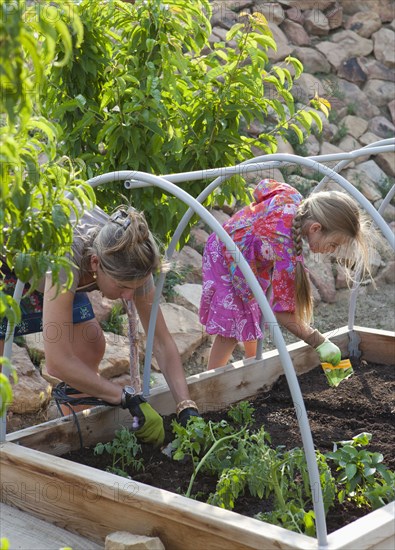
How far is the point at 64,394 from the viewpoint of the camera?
313 centimetres

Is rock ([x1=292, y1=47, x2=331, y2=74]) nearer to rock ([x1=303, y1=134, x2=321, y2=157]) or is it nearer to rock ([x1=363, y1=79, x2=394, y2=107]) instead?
rock ([x1=363, y1=79, x2=394, y2=107])

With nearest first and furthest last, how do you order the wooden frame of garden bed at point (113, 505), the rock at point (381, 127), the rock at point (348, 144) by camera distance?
the wooden frame of garden bed at point (113, 505) → the rock at point (348, 144) → the rock at point (381, 127)

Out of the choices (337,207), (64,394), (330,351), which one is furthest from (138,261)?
(330,351)

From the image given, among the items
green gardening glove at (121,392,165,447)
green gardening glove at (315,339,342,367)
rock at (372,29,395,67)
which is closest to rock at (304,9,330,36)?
rock at (372,29,395,67)

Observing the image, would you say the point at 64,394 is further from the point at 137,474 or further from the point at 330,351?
the point at 330,351

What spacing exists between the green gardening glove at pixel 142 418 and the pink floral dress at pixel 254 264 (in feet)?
2.58

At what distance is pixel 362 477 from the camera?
2676 millimetres

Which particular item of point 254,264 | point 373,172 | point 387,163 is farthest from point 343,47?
point 254,264

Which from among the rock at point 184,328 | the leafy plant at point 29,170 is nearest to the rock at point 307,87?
the rock at point 184,328

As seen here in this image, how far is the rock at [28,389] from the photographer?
405 cm

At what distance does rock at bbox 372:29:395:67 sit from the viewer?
871 centimetres

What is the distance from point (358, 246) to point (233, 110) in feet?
2.37

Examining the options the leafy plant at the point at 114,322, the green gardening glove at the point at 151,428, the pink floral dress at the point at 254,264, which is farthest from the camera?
the leafy plant at the point at 114,322

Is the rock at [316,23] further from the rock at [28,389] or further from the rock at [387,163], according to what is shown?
the rock at [28,389]
